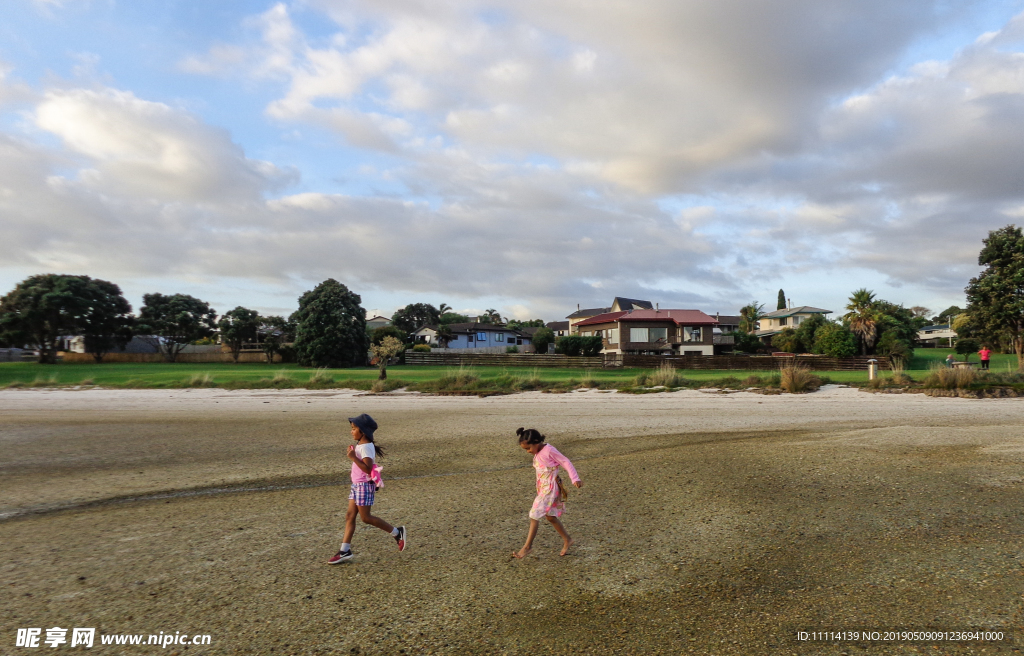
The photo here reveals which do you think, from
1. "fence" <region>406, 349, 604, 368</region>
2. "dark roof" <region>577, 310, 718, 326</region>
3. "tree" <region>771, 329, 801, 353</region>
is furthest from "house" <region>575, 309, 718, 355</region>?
"fence" <region>406, 349, 604, 368</region>

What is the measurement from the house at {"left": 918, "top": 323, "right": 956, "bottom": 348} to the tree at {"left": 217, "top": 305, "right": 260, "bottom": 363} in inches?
3618

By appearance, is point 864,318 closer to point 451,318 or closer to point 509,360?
point 509,360

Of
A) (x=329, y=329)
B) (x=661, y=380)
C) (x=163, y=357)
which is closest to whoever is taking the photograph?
(x=661, y=380)

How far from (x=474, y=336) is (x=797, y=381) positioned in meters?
56.8

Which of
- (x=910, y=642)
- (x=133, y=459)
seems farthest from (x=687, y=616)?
(x=133, y=459)

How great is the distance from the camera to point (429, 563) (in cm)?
583

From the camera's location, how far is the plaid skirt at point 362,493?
19.6 ft

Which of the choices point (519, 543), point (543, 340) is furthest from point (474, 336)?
point (519, 543)

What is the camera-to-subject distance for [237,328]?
60.8 m

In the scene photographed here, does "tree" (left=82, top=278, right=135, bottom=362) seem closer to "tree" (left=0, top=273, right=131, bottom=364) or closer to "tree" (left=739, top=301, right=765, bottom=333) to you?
"tree" (left=0, top=273, right=131, bottom=364)

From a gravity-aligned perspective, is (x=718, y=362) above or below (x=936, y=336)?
below

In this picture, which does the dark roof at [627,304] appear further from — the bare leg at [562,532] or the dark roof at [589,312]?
the bare leg at [562,532]

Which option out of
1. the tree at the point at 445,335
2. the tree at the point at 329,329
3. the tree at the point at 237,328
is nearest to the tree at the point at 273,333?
the tree at the point at 237,328

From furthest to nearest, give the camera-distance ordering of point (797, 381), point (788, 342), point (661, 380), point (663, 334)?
point (788, 342), point (663, 334), point (661, 380), point (797, 381)
